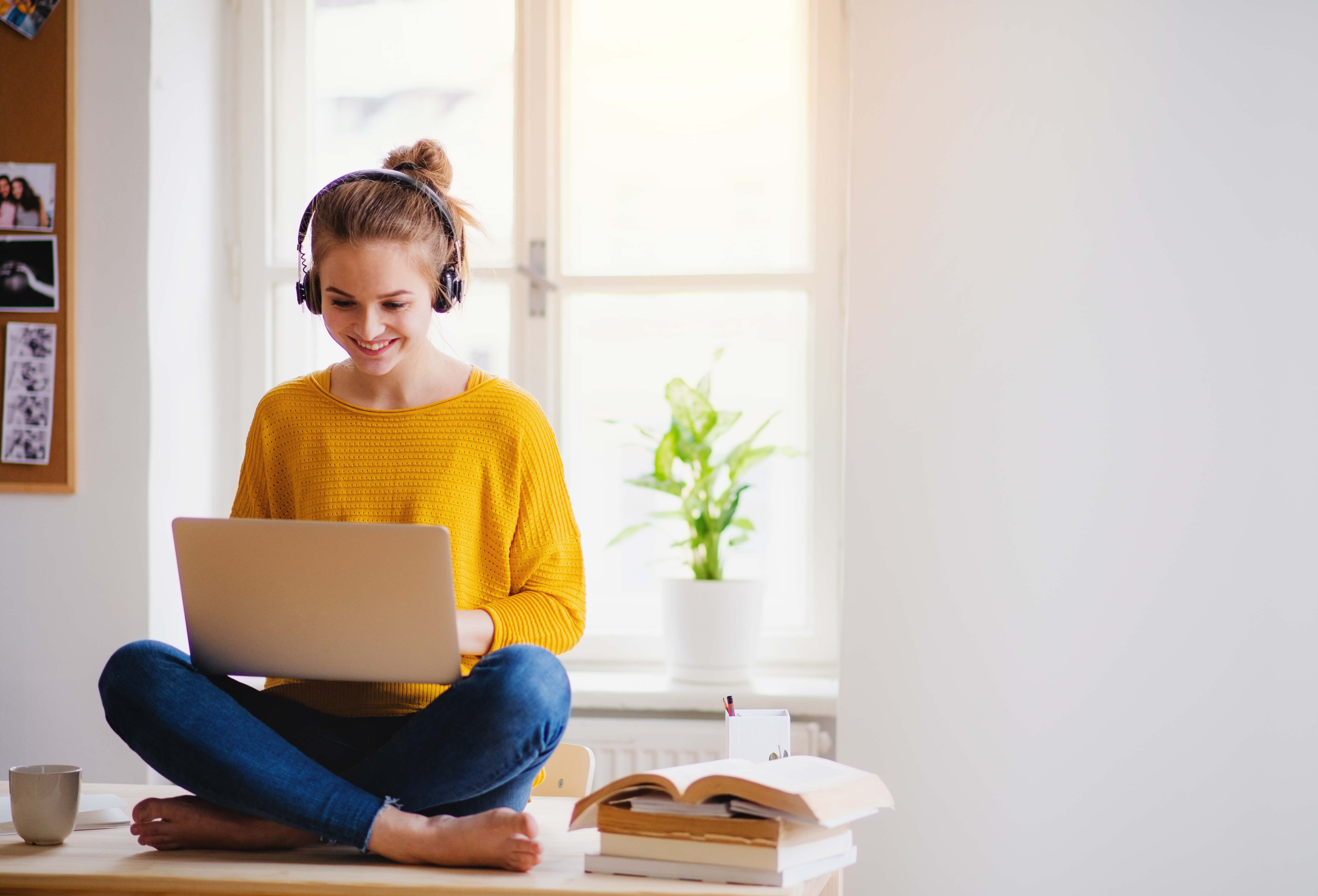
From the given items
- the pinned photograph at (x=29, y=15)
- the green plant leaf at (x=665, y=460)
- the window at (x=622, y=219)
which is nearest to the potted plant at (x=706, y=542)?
the green plant leaf at (x=665, y=460)

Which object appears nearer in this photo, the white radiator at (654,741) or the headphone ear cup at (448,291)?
the headphone ear cup at (448,291)

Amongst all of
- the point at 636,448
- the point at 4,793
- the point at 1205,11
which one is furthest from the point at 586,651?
the point at 1205,11

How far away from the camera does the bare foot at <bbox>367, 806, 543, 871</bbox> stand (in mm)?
1062

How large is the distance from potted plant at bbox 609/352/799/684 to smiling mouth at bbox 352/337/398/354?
2.64 ft

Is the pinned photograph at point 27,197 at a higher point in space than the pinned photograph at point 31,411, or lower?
higher

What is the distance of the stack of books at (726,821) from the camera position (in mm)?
1025

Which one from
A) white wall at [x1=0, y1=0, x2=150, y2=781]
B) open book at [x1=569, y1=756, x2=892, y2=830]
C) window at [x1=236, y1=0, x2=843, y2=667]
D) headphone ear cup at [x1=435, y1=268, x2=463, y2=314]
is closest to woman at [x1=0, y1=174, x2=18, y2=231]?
white wall at [x1=0, y1=0, x2=150, y2=781]

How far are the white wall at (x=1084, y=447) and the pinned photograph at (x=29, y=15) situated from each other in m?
1.51

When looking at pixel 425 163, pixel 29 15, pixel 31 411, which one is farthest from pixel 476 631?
pixel 29 15

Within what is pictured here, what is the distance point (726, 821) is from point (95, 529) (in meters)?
1.55

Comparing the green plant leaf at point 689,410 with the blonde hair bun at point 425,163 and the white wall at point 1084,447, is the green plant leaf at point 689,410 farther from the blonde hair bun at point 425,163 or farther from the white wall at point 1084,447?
the blonde hair bun at point 425,163

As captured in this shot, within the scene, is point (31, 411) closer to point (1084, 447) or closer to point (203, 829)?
point (203, 829)

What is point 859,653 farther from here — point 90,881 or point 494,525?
point 90,881

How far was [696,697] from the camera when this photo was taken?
2082 mm
